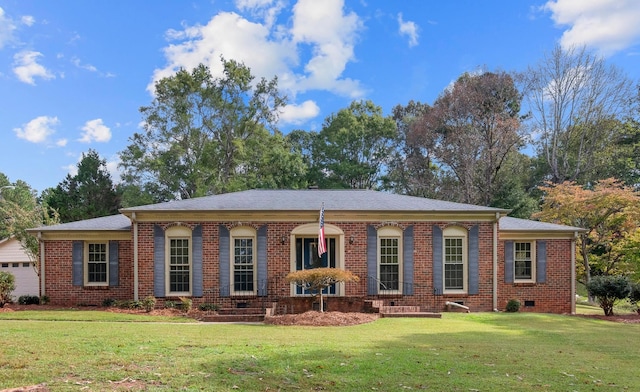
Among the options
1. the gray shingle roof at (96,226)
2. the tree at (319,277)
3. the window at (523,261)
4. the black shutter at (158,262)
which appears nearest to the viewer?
the tree at (319,277)

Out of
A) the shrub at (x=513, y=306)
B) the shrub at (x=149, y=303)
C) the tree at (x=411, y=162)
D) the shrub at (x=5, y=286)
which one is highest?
the tree at (x=411, y=162)

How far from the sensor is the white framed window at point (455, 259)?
1648 centimetres

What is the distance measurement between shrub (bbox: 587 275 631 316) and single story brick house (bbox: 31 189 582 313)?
2.64 feet

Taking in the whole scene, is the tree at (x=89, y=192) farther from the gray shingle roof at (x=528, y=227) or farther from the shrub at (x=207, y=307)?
the gray shingle roof at (x=528, y=227)

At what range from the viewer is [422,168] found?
39.8m

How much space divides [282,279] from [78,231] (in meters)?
7.89

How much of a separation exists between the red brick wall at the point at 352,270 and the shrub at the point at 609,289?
902mm

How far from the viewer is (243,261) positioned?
1611cm

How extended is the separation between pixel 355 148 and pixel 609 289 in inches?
1142

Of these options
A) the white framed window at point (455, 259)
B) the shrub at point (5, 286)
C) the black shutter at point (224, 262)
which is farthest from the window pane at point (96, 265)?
the white framed window at point (455, 259)

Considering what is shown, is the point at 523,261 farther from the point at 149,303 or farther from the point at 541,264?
the point at 149,303

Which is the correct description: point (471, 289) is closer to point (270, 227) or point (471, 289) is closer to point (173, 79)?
point (270, 227)

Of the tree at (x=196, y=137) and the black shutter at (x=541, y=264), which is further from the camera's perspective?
the tree at (x=196, y=137)

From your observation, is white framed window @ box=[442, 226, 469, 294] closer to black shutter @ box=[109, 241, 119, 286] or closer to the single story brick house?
the single story brick house
